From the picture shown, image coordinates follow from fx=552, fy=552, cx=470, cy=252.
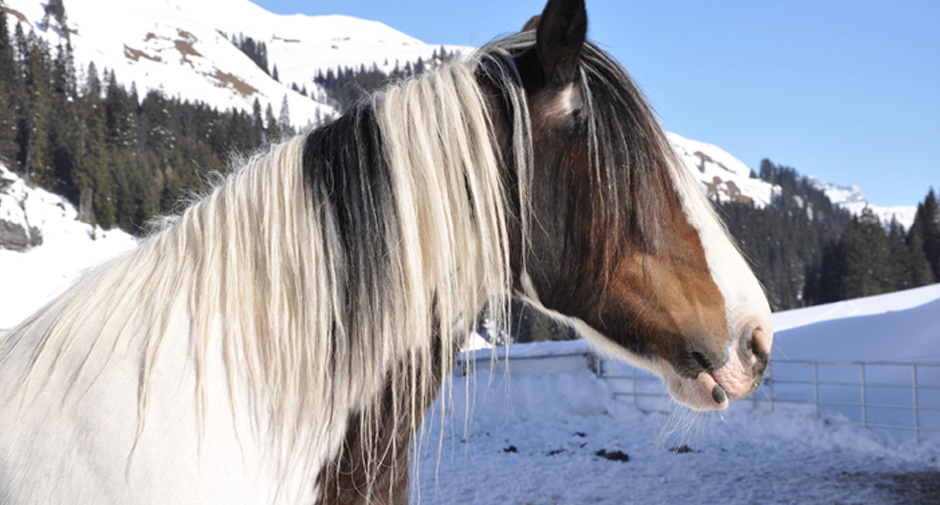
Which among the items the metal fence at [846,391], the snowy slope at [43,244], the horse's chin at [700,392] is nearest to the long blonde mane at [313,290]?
the horse's chin at [700,392]

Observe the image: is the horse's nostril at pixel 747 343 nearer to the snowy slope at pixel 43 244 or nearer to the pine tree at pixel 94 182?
the snowy slope at pixel 43 244

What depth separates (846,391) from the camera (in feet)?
29.6

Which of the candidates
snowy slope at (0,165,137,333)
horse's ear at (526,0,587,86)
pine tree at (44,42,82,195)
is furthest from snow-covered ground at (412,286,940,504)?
pine tree at (44,42,82,195)

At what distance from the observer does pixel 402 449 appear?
1.08 m

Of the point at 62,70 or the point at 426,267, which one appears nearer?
the point at 426,267

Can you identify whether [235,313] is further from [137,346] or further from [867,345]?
[867,345]

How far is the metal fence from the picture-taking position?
778cm

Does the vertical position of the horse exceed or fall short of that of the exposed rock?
it falls short

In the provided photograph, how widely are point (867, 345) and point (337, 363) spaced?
12252 mm

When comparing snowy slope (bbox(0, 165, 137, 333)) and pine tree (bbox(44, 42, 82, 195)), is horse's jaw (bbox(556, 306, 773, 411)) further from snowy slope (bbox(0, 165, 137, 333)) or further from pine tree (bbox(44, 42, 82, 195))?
pine tree (bbox(44, 42, 82, 195))

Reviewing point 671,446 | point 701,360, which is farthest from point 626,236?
point 671,446

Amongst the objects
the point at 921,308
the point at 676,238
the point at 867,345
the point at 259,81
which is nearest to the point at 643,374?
the point at 867,345

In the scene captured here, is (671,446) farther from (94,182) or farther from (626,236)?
(94,182)

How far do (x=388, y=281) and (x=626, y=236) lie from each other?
0.44m
